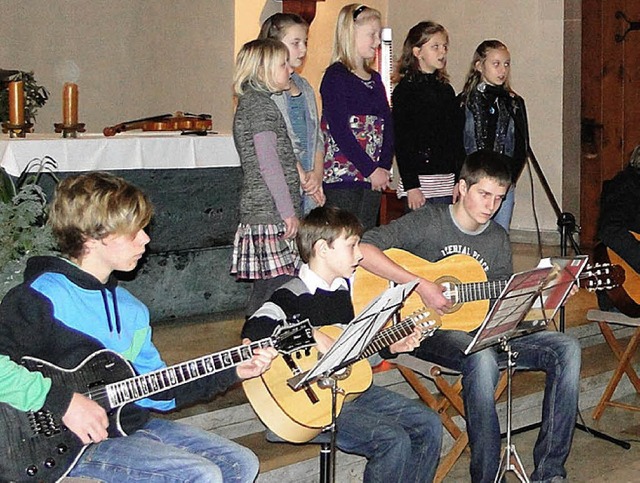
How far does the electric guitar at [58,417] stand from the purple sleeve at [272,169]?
1294 mm

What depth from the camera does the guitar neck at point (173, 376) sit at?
272cm

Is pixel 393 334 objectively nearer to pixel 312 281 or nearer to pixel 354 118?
pixel 312 281

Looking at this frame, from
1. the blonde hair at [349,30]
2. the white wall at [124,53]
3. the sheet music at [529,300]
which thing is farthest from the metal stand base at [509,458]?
the white wall at [124,53]

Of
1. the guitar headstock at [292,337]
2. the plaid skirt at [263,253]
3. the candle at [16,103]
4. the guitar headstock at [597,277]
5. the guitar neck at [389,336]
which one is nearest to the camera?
the guitar headstock at [292,337]

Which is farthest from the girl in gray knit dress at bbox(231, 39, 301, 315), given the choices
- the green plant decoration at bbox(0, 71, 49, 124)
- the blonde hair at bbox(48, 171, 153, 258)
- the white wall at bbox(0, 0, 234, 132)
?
the white wall at bbox(0, 0, 234, 132)

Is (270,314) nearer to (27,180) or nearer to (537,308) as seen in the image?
(537,308)

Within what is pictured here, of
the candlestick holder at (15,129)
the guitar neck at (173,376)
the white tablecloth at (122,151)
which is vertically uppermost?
the candlestick holder at (15,129)

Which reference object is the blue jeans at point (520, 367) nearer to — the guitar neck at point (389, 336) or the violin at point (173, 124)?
the guitar neck at point (389, 336)

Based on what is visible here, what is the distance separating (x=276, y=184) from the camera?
407 centimetres

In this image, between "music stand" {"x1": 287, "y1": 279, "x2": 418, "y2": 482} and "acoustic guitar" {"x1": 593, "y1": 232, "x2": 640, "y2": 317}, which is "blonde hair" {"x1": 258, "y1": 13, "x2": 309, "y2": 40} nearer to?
"music stand" {"x1": 287, "y1": 279, "x2": 418, "y2": 482}

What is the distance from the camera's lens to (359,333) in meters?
2.89

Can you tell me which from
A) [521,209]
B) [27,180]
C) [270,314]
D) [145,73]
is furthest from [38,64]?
[270,314]

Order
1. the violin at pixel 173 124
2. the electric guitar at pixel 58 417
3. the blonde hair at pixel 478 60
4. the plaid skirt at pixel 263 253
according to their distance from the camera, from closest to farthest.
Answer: the electric guitar at pixel 58 417 < the plaid skirt at pixel 263 253 < the blonde hair at pixel 478 60 < the violin at pixel 173 124

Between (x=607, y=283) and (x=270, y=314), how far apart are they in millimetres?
1453
